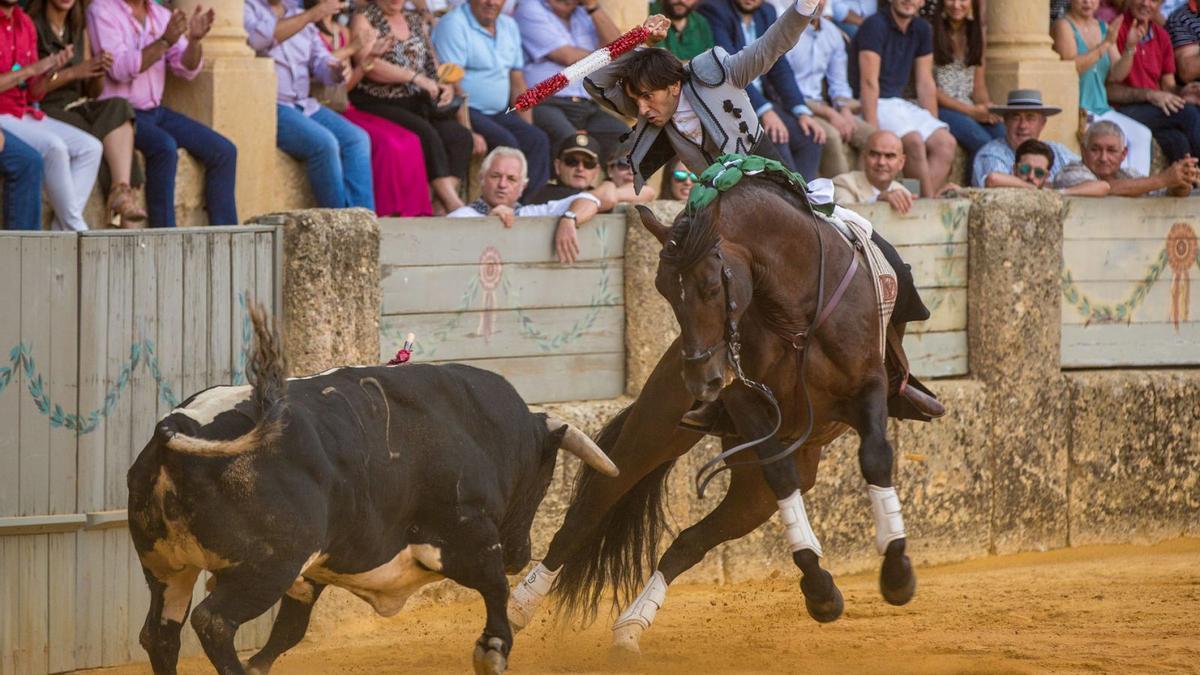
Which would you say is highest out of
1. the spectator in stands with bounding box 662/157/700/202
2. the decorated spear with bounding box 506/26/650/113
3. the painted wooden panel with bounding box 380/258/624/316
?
the decorated spear with bounding box 506/26/650/113

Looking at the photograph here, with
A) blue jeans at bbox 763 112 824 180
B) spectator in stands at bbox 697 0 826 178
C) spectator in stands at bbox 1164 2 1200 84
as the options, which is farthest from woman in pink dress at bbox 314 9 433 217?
spectator in stands at bbox 1164 2 1200 84

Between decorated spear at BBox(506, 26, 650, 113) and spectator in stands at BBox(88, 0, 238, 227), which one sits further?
spectator in stands at BBox(88, 0, 238, 227)

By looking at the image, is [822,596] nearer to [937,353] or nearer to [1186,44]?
[937,353]

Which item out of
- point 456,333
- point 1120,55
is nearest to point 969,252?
point 456,333

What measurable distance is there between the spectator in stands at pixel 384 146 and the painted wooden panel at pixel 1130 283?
3.82m

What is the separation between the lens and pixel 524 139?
1059 centimetres

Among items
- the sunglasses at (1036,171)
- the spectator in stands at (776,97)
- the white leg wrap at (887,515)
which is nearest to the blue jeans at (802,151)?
the spectator in stands at (776,97)

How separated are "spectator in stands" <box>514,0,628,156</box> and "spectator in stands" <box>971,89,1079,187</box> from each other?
258cm

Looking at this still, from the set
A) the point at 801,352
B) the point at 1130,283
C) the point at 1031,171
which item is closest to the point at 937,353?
the point at 1130,283

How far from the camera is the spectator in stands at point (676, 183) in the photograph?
32.7 feet

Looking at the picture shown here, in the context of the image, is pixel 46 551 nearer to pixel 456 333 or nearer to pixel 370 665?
pixel 370 665

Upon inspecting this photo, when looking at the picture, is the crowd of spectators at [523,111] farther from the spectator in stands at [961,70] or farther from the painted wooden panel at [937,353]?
the painted wooden panel at [937,353]

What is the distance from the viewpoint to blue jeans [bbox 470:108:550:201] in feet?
34.7

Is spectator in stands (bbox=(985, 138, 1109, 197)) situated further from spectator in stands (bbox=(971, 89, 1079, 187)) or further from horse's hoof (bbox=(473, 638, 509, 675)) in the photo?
horse's hoof (bbox=(473, 638, 509, 675))
